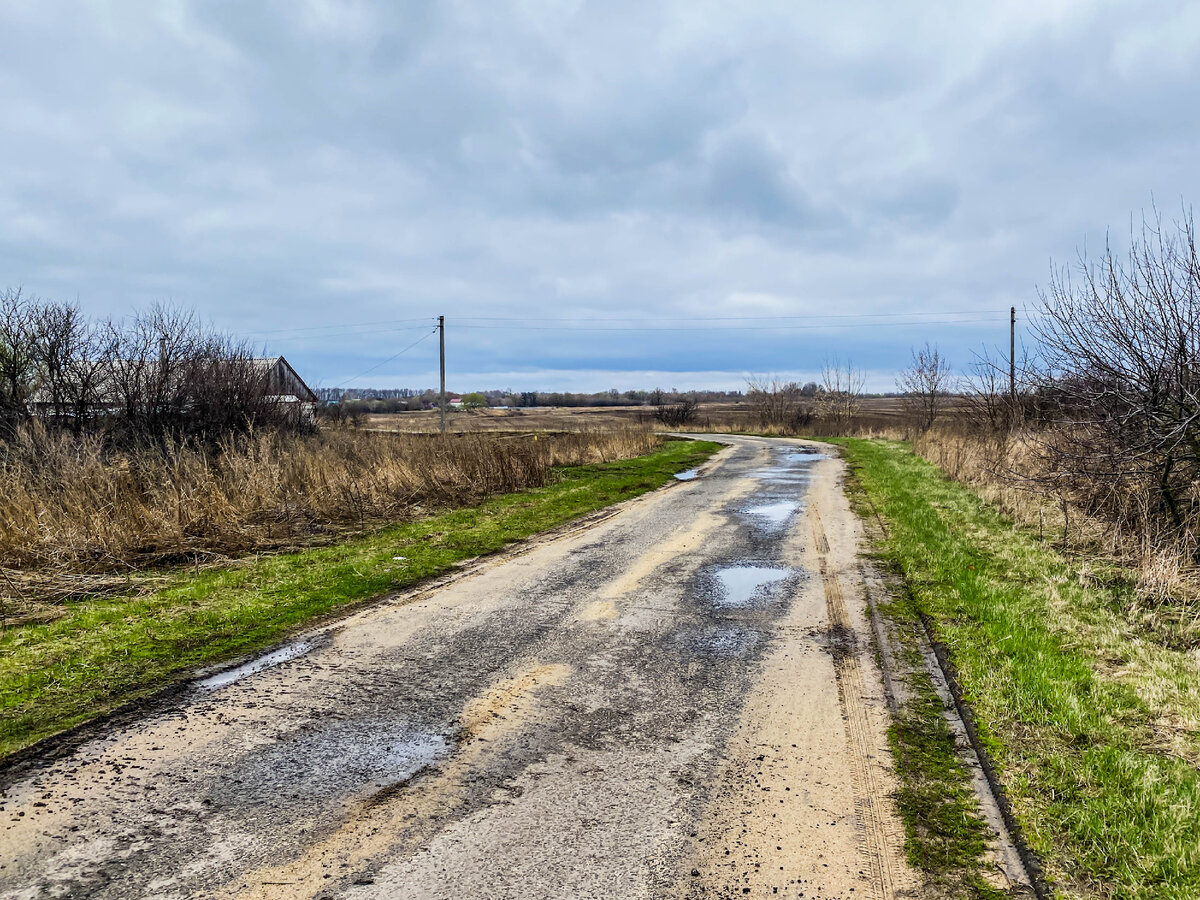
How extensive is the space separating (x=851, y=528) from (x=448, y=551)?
20.2 ft

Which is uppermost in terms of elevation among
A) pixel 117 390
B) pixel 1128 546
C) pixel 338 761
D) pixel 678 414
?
pixel 117 390

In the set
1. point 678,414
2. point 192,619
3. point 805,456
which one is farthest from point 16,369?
point 678,414

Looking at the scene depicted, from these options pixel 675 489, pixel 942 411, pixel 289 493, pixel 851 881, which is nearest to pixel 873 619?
pixel 851 881

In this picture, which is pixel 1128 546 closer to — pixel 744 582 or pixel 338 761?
pixel 744 582

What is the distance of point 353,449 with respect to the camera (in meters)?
16.6

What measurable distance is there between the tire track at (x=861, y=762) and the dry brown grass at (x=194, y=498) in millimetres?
7245

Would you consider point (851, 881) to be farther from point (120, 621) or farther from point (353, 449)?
point (353, 449)

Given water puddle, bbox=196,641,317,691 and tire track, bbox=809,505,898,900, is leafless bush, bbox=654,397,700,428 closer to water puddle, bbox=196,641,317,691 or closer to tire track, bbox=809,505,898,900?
tire track, bbox=809,505,898,900

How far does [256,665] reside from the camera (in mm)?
5176

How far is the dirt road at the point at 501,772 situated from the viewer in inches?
111

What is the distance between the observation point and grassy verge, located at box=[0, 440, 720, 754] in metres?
4.60

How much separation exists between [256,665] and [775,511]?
9.56 meters

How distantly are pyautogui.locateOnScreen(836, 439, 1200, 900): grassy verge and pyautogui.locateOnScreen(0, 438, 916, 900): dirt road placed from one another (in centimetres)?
68

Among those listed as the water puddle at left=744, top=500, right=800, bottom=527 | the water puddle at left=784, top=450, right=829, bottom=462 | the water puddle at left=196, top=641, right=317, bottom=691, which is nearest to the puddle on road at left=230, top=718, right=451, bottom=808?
the water puddle at left=196, top=641, right=317, bottom=691
